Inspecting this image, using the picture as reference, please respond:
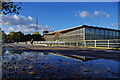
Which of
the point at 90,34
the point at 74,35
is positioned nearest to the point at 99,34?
the point at 90,34

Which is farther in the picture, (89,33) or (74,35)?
(74,35)

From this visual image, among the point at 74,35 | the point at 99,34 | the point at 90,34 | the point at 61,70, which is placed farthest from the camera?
the point at 74,35

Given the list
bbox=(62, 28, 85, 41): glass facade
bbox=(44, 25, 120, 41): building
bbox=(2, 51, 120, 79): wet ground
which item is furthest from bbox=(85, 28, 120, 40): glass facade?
bbox=(2, 51, 120, 79): wet ground

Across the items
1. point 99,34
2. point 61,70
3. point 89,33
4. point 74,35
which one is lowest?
point 61,70

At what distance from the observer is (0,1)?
6.38 m

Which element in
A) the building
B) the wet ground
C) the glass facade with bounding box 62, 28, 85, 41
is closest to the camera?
the wet ground

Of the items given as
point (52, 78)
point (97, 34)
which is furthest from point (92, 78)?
point (97, 34)

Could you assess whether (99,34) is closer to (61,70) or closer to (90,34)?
(90,34)

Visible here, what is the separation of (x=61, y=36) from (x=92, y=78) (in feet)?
179

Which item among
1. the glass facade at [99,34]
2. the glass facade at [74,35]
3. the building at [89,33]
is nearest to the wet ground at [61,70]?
the building at [89,33]

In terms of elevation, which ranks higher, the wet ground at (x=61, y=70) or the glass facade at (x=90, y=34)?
the glass facade at (x=90, y=34)

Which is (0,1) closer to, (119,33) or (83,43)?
(83,43)

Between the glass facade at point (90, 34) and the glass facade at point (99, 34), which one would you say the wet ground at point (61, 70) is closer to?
the glass facade at point (90, 34)

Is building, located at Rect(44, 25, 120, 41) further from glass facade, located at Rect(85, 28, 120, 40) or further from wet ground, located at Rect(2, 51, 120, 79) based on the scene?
wet ground, located at Rect(2, 51, 120, 79)
